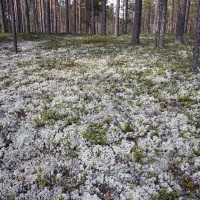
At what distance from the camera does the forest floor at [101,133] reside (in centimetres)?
527

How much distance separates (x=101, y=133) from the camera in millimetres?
7277

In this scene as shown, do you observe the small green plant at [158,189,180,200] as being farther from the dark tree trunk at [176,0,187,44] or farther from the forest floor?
the dark tree trunk at [176,0,187,44]

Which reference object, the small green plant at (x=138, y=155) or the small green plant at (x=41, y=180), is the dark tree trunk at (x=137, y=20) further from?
the small green plant at (x=41, y=180)

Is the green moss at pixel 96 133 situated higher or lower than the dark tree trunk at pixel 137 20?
lower

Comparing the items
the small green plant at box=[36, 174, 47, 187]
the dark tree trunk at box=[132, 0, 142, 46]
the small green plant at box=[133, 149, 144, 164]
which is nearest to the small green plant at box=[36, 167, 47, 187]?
the small green plant at box=[36, 174, 47, 187]

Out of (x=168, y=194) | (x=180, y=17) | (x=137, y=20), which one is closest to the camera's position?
(x=168, y=194)

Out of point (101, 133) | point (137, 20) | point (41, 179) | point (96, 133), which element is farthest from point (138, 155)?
point (137, 20)

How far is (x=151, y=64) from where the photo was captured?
44.7ft

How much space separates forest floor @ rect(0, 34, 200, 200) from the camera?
5.27 metres

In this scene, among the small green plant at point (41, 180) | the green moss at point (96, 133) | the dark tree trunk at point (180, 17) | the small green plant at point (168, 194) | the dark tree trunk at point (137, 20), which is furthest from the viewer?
the dark tree trunk at point (137, 20)

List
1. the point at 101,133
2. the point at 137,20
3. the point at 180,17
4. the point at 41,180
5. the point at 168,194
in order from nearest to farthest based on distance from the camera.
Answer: the point at 168,194, the point at 41,180, the point at 101,133, the point at 180,17, the point at 137,20

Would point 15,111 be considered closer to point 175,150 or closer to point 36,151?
point 36,151

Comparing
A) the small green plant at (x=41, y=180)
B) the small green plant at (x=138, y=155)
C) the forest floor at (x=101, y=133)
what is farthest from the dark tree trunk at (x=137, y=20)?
the small green plant at (x=41, y=180)

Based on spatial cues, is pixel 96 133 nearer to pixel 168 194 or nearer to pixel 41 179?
pixel 41 179
